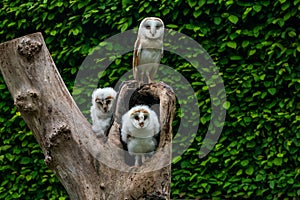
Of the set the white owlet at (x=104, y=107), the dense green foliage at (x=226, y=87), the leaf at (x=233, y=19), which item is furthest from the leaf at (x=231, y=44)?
the white owlet at (x=104, y=107)

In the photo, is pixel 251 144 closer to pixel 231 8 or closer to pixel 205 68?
pixel 205 68

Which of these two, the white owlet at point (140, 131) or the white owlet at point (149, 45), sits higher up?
the white owlet at point (149, 45)

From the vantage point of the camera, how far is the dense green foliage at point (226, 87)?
5.41 meters

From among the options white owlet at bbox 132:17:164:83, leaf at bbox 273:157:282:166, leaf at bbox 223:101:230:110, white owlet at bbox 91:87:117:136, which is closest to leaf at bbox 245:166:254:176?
leaf at bbox 273:157:282:166

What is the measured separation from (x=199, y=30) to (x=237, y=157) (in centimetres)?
132

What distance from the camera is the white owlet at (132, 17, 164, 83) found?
4.53m

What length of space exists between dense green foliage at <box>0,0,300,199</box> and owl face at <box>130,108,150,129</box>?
186 centimetres

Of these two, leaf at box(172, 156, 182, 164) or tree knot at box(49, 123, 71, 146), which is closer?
tree knot at box(49, 123, 71, 146)

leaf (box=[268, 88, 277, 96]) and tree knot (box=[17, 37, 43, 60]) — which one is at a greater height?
tree knot (box=[17, 37, 43, 60])

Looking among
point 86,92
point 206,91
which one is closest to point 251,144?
point 206,91

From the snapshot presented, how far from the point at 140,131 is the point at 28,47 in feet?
3.14

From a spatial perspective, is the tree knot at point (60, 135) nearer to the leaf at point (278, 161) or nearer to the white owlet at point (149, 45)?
the white owlet at point (149, 45)

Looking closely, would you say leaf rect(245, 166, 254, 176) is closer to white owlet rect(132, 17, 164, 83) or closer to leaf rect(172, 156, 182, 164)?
leaf rect(172, 156, 182, 164)

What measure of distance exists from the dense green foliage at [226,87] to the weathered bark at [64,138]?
2050mm
